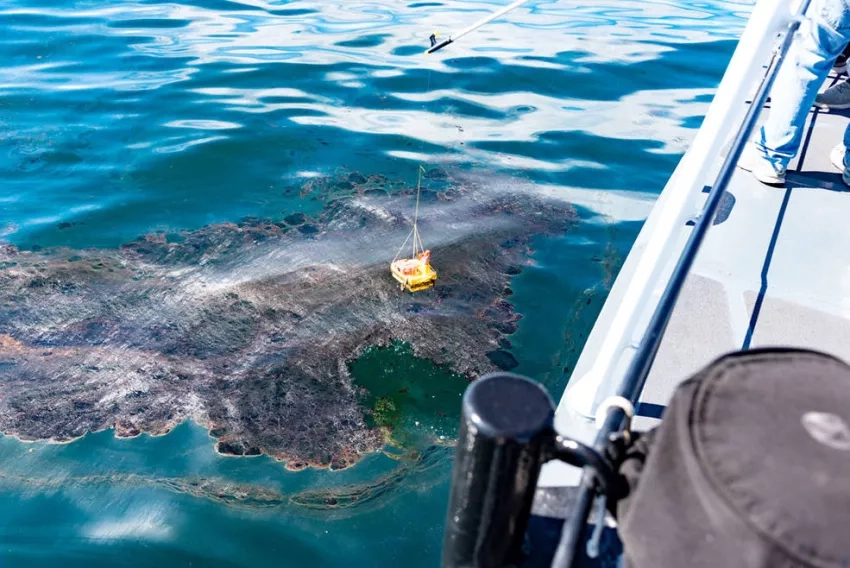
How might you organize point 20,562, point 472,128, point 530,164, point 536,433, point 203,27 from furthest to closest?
point 203,27 < point 472,128 < point 530,164 < point 20,562 < point 536,433

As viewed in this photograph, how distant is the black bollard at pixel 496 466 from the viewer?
113 centimetres

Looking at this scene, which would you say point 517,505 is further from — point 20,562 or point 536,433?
point 20,562

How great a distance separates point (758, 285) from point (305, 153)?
4779 millimetres

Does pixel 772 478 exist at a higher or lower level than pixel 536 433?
higher

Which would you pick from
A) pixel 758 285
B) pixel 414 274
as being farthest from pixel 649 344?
pixel 414 274

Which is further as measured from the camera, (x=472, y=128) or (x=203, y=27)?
(x=203, y=27)

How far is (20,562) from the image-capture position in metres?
2.81

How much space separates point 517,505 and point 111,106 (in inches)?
310

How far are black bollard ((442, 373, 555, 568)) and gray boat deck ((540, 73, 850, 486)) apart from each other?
88 cm

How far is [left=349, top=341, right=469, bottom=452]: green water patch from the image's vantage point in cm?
352

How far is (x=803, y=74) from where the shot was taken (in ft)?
12.7

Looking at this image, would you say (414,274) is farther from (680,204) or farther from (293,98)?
(293,98)

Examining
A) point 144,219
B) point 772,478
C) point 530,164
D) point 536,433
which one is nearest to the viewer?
point 772,478

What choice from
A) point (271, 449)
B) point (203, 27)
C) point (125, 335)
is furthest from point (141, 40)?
point (271, 449)
